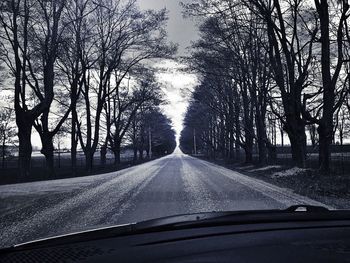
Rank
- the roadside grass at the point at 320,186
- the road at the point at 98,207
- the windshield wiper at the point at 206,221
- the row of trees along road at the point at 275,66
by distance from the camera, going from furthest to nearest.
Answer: the row of trees along road at the point at 275,66
the roadside grass at the point at 320,186
the road at the point at 98,207
the windshield wiper at the point at 206,221

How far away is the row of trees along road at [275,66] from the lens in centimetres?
1880

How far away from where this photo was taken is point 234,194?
1276cm

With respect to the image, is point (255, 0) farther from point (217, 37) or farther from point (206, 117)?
point (206, 117)

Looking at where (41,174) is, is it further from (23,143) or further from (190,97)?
(190,97)

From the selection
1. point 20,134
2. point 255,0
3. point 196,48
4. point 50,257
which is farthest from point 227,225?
point 196,48

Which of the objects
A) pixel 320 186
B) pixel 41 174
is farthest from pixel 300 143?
pixel 41 174

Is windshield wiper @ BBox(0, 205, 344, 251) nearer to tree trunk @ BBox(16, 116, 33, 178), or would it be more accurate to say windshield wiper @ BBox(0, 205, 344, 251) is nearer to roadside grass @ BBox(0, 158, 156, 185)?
roadside grass @ BBox(0, 158, 156, 185)

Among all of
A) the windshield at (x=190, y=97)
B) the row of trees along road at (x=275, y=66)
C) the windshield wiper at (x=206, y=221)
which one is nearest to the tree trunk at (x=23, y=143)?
the windshield at (x=190, y=97)

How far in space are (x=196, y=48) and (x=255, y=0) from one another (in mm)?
8457

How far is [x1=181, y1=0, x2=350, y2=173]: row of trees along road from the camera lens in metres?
18.8

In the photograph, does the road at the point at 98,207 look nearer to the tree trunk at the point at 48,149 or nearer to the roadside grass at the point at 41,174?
the roadside grass at the point at 41,174

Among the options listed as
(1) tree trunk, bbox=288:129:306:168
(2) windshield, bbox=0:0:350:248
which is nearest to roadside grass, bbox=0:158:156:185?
(2) windshield, bbox=0:0:350:248

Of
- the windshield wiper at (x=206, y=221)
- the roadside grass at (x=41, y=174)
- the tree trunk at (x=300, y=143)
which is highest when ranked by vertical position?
the tree trunk at (x=300, y=143)

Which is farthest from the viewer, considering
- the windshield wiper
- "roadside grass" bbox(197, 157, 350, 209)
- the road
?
"roadside grass" bbox(197, 157, 350, 209)
